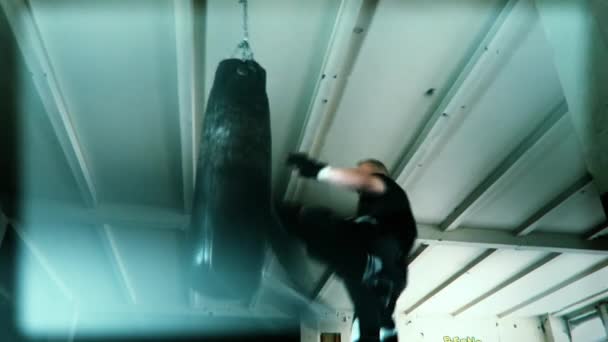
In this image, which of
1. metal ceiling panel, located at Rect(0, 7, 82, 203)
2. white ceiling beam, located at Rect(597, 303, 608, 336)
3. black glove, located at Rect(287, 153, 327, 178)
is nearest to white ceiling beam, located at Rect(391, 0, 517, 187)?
black glove, located at Rect(287, 153, 327, 178)

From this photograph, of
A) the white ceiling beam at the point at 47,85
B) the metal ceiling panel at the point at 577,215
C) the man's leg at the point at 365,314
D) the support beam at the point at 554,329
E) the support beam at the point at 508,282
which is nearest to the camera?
the man's leg at the point at 365,314

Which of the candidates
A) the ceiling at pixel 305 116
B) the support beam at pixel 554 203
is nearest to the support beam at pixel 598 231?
the ceiling at pixel 305 116

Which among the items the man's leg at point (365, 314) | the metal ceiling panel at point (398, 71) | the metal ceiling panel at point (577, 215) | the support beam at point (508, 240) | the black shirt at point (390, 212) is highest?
the metal ceiling panel at point (398, 71)

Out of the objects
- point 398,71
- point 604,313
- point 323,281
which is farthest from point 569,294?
point 398,71

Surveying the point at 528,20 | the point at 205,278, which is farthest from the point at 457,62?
the point at 205,278

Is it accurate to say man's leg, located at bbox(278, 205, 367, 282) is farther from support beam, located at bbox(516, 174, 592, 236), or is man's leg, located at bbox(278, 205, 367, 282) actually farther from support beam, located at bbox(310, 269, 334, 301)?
support beam, located at bbox(310, 269, 334, 301)

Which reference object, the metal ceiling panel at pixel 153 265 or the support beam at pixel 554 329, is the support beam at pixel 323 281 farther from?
the support beam at pixel 554 329

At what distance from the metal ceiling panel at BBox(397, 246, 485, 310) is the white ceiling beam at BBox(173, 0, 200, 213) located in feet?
8.19

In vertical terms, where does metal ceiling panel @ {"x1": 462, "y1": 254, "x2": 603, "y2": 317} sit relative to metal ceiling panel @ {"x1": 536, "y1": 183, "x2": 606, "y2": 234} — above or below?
below

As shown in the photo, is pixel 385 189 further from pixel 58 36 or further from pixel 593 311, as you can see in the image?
pixel 593 311

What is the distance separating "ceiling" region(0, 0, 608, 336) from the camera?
2396 mm

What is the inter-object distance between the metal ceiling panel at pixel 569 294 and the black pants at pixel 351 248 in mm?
4503

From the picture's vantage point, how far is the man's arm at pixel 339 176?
2.03 meters

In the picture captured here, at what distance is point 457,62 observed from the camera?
2664 millimetres
